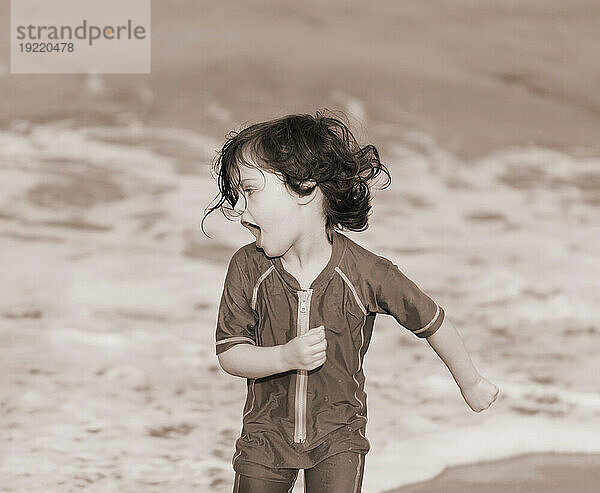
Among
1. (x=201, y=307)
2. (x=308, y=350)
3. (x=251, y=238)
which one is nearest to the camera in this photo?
(x=308, y=350)

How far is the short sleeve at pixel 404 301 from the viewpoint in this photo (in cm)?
187

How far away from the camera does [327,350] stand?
6.15 feet

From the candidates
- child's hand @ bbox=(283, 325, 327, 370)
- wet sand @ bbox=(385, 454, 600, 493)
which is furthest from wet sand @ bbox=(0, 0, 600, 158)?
child's hand @ bbox=(283, 325, 327, 370)

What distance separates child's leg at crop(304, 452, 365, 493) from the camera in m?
1.85

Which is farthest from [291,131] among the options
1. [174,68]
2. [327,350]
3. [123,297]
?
[174,68]

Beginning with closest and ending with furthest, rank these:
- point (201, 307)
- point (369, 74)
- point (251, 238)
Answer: point (201, 307) → point (251, 238) → point (369, 74)

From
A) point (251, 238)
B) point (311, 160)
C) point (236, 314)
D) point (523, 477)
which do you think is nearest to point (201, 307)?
point (251, 238)

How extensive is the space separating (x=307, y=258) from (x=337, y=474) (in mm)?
380

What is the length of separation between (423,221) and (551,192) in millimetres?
798

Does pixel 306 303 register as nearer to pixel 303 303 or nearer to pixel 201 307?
pixel 303 303

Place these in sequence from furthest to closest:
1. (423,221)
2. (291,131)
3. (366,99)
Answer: (366,99) < (423,221) < (291,131)

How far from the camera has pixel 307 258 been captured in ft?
6.16

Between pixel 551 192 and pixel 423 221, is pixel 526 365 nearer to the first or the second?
pixel 423 221

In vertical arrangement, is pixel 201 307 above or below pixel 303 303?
below
